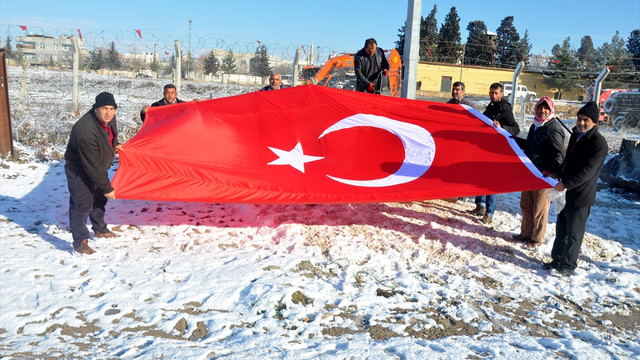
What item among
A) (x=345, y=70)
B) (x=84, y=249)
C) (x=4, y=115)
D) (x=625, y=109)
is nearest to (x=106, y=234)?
(x=84, y=249)

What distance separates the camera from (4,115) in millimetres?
8188

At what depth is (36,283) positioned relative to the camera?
4.13 metres

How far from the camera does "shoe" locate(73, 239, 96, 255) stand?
189 inches

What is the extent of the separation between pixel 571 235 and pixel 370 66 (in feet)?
12.0

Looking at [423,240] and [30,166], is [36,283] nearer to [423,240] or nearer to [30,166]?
[423,240]

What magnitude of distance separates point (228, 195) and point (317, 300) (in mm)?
1774

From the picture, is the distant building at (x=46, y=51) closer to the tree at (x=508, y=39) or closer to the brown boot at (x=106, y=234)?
the brown boot at (x=106, y=234)

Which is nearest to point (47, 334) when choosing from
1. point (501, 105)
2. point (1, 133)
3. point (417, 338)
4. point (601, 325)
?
point (417, 338)

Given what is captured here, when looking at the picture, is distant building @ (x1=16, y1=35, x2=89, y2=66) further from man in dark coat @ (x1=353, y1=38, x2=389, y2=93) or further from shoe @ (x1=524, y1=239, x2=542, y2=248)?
shoe @ (x1=524, y1=239, x2=542, y2=248)

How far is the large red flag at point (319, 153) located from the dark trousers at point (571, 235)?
15.1 inches

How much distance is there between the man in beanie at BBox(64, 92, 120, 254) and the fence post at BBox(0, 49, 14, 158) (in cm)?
442

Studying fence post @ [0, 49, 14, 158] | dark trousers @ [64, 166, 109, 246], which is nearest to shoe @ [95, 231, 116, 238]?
dark trousers @ [64, 166, 109, 246]

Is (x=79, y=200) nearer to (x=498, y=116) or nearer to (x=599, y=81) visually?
(x=498, y=116)

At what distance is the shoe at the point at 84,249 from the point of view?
15.7ft
